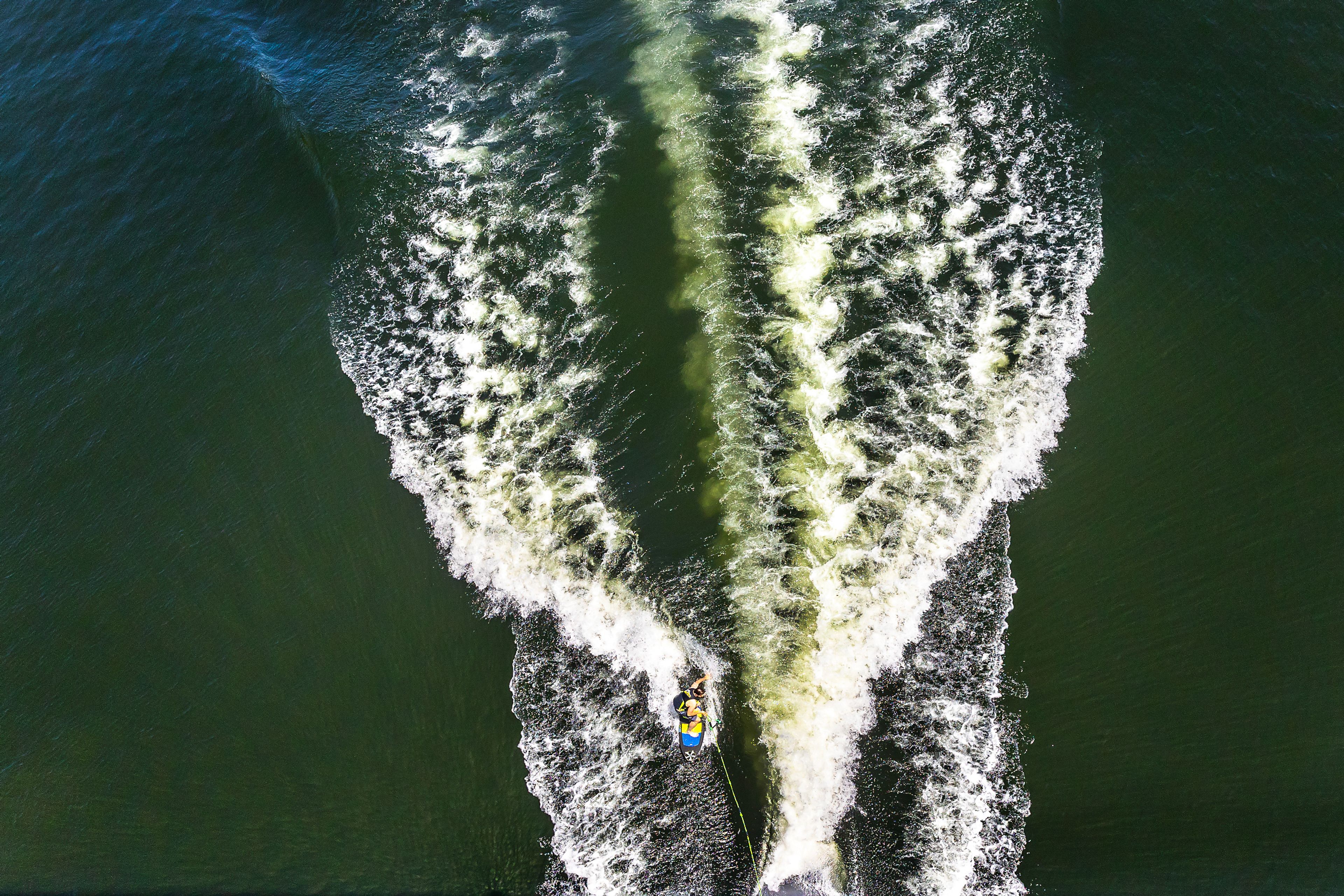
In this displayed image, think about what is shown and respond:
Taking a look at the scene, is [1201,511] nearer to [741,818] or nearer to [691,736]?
[741,818]

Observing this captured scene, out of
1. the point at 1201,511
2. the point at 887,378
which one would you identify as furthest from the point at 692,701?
the point at 1201,511

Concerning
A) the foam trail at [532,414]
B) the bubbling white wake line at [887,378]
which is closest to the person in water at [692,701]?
the foam trail at [532,414]

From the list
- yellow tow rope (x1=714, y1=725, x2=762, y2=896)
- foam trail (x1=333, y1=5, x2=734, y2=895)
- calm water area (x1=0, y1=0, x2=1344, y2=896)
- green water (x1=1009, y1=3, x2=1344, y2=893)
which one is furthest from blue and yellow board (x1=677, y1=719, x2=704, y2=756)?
green water (x1=1009, y1=3, x2=1344, y2=893)

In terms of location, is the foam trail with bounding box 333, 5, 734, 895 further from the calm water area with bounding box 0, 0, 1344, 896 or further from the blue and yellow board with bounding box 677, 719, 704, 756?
the calm water area with bounding box 0, 0, 1344, 896

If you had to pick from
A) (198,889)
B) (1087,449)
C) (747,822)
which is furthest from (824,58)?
(198,889)

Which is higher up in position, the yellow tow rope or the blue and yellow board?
the blue and yellow board

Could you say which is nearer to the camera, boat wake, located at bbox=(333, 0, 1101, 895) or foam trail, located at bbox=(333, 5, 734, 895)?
boat wake, located at bbox=(333, 0, 1101, 895)

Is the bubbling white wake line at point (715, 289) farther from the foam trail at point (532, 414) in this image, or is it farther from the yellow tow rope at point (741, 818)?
the yellow tow rope at point (741, 818)
